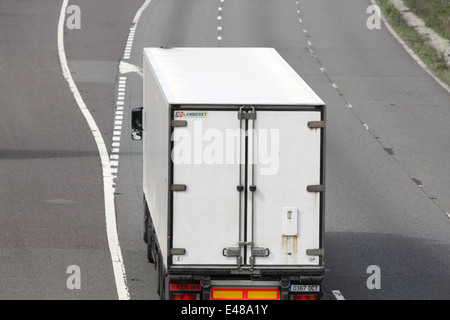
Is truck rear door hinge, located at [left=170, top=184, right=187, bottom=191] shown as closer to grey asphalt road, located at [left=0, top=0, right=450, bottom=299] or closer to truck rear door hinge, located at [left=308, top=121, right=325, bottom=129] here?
truck rear door hinge, located at [left=308, top=121, right=325, bottom=129]

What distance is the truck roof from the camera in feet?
48.6

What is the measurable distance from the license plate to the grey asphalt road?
118 inches

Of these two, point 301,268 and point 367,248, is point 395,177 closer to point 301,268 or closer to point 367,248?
point 367,248

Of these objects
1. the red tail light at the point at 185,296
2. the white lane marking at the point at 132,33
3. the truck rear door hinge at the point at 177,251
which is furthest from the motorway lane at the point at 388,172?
the white lane marking at the point at 132,33

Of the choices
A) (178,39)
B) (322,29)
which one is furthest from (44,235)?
(322,29)

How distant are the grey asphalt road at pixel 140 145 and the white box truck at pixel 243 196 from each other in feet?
9.97

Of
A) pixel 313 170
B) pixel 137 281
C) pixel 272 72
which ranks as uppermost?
pixel 272 72

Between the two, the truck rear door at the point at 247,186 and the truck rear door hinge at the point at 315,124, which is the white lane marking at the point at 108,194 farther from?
the truck rear door hinge at the point at 315,124

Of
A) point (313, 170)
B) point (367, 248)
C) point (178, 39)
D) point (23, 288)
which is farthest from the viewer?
point (178, 39)

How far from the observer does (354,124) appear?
32.8 metres

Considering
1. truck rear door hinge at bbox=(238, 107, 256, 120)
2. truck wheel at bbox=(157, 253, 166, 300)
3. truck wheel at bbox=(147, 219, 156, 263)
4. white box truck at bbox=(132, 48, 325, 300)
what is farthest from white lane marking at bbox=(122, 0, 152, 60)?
truck rear door hinge at bbox=(238, 107, 256, 120)

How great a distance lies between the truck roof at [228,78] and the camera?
14.8 meters

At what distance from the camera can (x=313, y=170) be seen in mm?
14484
